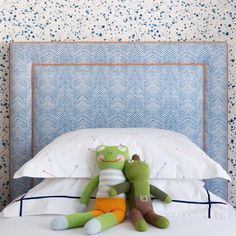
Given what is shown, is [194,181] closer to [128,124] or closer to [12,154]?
[128,124]

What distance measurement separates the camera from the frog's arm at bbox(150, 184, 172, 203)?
1617mm

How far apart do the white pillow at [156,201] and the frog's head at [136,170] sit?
9 cm

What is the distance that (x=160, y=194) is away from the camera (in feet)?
5.33

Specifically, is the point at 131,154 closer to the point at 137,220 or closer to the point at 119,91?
the point at 137,220

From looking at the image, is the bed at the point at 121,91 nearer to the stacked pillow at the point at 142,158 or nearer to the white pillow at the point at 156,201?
the stacked pillow at the point at 142,158

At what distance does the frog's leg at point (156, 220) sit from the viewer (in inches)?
58.1

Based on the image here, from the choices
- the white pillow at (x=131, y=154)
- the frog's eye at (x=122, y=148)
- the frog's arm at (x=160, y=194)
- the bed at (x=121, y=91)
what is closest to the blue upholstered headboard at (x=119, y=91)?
the bed at (x=121, y=91)

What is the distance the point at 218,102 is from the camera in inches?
86.7

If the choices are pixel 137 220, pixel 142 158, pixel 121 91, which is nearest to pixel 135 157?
pixel 142 158

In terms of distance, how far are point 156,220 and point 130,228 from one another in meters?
0.10

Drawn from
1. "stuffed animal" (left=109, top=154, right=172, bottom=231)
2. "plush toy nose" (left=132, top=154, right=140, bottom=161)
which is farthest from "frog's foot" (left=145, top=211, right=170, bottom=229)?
"plush toy nose" (left=132, top=154, right=140, bottom=161)

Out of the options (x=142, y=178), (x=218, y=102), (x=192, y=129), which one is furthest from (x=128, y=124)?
(x=142, y=178)

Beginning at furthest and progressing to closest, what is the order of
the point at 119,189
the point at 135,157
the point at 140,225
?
the point at 135,157, the point at 119,189, the point at 140,225

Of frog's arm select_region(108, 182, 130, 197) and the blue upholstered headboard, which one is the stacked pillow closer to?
frog's arm select_region(108, 182, 130, 197)
